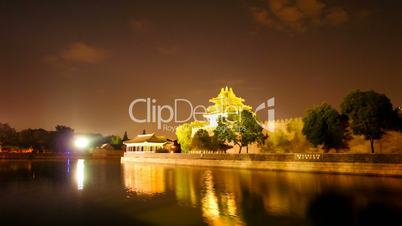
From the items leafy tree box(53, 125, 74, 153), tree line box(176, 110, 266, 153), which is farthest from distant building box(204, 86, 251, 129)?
leafy tree box(53, 125, 74, 153)

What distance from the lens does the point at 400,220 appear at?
9.77 meters

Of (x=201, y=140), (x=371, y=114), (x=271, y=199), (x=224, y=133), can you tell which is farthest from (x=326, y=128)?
(x=201, y=140)

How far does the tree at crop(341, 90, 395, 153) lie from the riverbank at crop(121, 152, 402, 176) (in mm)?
3967

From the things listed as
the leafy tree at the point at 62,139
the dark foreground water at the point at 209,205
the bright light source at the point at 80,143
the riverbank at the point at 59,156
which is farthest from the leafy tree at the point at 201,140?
the bright light source at the point at 80,143

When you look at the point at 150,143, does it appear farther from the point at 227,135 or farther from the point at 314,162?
the point at 314,162

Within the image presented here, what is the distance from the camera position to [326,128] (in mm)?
28641

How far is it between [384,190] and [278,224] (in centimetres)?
835

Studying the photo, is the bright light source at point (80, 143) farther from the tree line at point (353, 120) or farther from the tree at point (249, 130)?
the tree line at point (353, 120)

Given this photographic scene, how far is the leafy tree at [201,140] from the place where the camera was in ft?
138

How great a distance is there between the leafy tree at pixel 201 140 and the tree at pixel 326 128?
15392 mm

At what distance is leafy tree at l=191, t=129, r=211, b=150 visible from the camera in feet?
138

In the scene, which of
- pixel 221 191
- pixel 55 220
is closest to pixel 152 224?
pixel 55 220

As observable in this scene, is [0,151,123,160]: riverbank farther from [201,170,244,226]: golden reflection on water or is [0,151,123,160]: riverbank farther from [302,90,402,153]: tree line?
[201,170,244,226]: golden reflection on water

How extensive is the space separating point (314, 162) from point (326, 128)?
4.41 metres
